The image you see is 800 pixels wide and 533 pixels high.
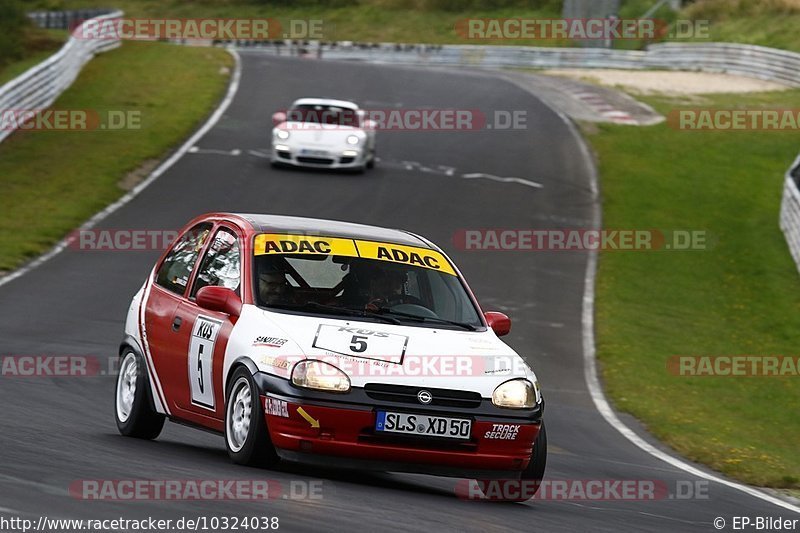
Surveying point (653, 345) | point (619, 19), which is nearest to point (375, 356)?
point (653, 345)

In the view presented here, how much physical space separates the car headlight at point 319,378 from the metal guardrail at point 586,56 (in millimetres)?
37186

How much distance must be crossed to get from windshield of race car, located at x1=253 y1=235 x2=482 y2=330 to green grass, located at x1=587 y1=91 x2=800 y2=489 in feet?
11.0

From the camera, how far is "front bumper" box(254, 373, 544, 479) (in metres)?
7.47

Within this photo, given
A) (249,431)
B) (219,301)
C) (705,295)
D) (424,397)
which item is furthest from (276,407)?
(705,295)

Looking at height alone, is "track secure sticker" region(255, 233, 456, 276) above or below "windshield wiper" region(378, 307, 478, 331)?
above

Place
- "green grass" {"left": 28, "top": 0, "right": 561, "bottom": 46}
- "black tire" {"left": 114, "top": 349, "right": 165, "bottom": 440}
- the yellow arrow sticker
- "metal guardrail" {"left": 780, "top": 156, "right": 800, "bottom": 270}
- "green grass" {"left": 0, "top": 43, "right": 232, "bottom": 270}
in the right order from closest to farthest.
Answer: the yellow arrow sticker, "black tire" {"left": 114, "top": 349, "right": 165, "bottom": 440}, "green grass" {"left": 0, "top": 43, "right": 232, "bottom": 270}, "metal guardrail" {"left": 780, "top": 156, "right": 800, "bottom": 270}, "green grass" {"left": 28, "top": 0, "right": 561, "bottom": 46}

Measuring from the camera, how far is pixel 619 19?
185ft

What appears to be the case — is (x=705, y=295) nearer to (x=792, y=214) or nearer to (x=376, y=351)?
(x=792, y=214)

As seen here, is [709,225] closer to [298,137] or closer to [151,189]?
[298,137]

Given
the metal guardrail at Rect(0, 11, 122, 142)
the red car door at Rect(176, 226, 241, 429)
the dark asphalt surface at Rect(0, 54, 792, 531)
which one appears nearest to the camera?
the dark asphalt surface at Rect(0, 54, 792, 531)

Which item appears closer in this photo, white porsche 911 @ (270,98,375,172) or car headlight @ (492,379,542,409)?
car headlight @ (492,379,542,409)

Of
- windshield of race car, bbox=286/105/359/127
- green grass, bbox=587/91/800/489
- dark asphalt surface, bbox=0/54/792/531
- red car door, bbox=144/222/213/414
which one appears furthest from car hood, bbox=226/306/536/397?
windshield of race car, bbox=286/105/359/127

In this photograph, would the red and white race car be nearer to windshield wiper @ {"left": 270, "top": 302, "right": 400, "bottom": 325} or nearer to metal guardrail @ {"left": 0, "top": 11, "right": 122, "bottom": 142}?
windshield wiper @ {"left": 270, "top": 302, "right": 400, "bottom": 325}

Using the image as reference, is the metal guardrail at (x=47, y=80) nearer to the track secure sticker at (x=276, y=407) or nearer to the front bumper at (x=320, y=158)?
the front bumper at (x=320, y=158)
